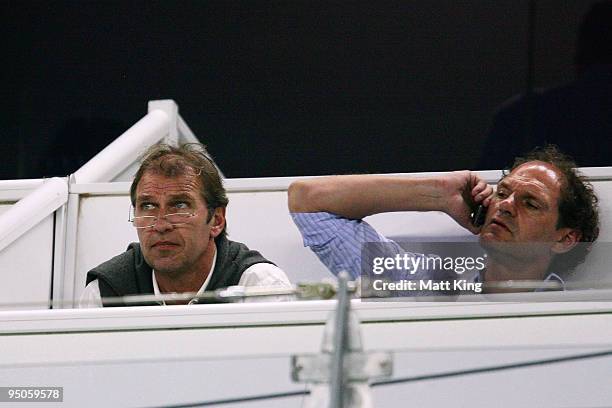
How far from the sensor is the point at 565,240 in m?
1.73

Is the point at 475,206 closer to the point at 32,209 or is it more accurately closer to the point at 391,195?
the point at 391,195

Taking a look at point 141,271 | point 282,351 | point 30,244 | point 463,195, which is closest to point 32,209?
point 30,244

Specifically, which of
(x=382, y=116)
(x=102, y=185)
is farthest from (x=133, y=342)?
(x=382, y=116)

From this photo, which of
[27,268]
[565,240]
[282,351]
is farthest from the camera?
[27,268]

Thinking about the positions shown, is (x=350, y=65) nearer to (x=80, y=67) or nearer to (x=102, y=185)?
(x=80, y=67)

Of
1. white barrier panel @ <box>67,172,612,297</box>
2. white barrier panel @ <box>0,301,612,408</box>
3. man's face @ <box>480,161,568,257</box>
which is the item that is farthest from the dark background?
white barrier panel @ <box>0,301,612,408</box>

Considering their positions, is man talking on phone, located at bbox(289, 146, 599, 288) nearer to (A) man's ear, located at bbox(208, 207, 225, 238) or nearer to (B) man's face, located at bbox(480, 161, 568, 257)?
(B) man's face, located at bbox(480, 161, 568, 257)

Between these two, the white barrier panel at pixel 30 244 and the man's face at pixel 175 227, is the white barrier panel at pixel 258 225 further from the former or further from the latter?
the man's face at pixel 175 227

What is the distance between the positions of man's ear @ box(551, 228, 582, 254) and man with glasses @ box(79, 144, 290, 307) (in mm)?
380

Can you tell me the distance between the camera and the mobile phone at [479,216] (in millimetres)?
1864

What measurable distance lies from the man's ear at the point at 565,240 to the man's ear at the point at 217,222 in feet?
1.66

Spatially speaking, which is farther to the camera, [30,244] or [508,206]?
[30,244]

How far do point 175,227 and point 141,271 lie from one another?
0.27 feet

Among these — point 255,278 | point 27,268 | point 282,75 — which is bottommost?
point 255,278
